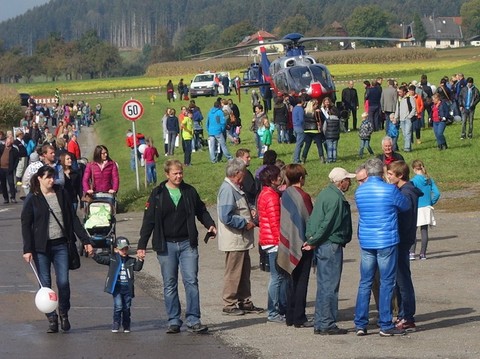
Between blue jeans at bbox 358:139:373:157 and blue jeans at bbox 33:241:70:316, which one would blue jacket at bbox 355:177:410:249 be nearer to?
blue jeans at bbox 33:241:70:316

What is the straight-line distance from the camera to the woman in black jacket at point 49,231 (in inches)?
499

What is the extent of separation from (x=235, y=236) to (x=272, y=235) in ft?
1.93

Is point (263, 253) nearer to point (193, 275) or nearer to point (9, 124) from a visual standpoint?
point (193, 275)

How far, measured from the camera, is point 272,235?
43.1 feet

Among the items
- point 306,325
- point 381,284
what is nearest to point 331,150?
point 306,325

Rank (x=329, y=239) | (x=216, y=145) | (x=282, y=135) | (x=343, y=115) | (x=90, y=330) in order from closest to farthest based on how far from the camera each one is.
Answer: (x=329, y=239)
(x=90, y=330)
(x=216, y=145)
(x=282, y=135)
(x=343, y=115)

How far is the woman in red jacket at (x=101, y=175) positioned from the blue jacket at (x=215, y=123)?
45.2 feet

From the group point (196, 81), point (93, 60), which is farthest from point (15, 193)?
point (93, 60)

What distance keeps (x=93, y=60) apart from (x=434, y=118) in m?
163

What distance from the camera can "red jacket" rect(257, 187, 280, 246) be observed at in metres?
13.1

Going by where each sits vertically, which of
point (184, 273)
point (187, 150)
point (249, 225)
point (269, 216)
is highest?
point (269, 216)

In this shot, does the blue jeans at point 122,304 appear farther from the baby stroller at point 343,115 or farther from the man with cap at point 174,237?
the baby stroller at point 343,115

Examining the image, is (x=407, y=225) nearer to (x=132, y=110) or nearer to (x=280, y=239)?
(x=280, y=239)

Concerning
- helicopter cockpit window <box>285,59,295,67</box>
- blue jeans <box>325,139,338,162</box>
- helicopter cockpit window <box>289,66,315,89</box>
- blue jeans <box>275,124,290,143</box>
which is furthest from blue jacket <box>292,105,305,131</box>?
helicopter cockpit window <box>285,59,295,67</box>
